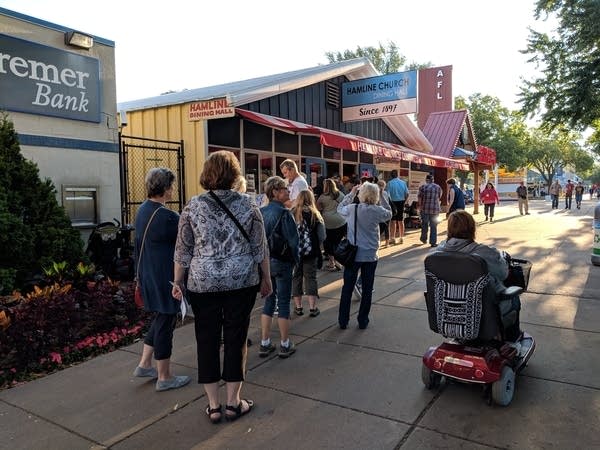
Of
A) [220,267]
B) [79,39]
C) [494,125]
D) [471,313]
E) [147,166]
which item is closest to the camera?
[220,267]

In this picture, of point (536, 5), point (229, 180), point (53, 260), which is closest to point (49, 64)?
point (53, 260)

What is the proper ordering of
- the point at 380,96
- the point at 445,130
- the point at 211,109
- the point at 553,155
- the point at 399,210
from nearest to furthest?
the point at 211,109, the point at 399,210, the point at 380,96, the point at 445,130, the point at 553,155

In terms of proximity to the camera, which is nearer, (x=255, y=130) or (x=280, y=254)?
(x=280, y=254)

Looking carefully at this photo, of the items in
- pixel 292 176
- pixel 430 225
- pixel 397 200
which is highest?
pixel 292 176

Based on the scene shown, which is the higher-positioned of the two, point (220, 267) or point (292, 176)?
point (292, 176)

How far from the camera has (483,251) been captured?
10.7ft

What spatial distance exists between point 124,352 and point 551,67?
48.5 ft

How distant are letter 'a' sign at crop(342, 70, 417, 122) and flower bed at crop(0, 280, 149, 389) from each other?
7971 mm

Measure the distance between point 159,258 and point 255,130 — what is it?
748 centimetres

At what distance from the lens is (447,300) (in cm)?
329

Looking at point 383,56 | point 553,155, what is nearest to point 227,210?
point 383,56

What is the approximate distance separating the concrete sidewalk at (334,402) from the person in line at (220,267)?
1.16 ft

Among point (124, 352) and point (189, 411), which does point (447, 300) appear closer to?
point (189, 411)

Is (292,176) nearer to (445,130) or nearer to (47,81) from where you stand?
(47,81)
